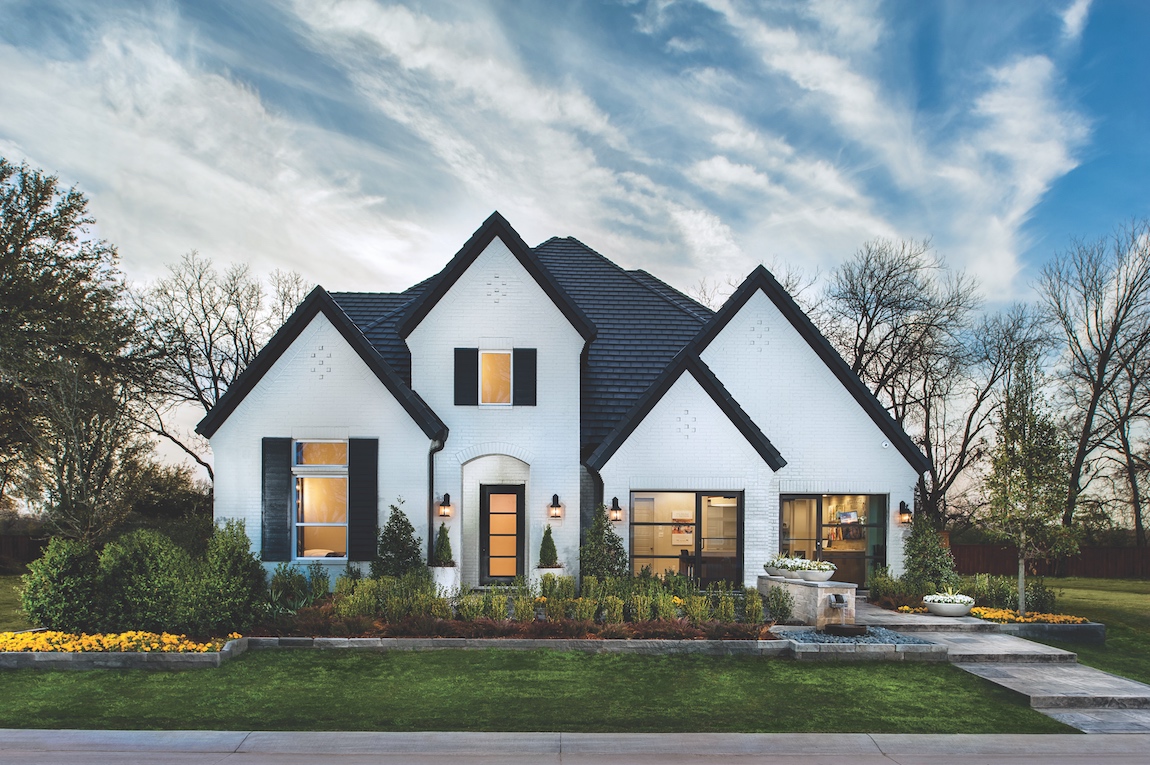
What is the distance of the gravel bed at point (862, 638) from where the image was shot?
33.9 feet

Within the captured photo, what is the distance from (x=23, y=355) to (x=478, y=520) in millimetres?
20092

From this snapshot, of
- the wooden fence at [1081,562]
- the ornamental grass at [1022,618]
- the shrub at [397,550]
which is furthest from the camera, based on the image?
the wooden fence at [1081,562]

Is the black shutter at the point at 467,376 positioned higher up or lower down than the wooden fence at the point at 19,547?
higher up

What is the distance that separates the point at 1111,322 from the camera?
28.9 meters

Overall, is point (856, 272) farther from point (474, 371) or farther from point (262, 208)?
point (262, 208)

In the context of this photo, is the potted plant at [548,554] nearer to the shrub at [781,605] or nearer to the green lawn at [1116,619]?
the shrub at [781,605]

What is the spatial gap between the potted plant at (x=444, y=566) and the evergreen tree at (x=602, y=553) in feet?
9.07

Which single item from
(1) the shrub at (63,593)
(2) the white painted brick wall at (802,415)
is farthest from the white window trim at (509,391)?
(1) the shrub at (63,593)

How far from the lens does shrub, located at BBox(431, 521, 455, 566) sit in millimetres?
13234

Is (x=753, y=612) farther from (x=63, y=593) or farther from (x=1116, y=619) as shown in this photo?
(x=63, y=593)

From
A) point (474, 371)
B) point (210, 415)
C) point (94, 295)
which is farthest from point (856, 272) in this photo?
point (94, 295)

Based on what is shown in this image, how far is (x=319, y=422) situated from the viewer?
45.5 ft

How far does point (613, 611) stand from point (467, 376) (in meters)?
6.58

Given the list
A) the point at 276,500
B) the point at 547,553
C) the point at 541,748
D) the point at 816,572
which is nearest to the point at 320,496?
the point at 276,500
